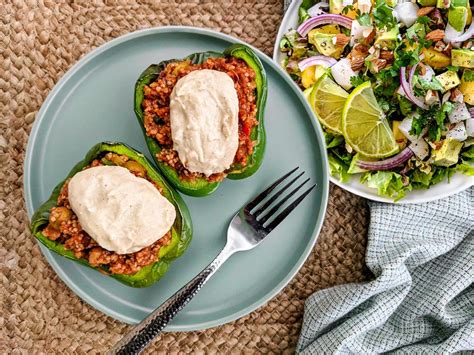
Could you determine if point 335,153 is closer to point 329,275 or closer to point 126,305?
point 329,275

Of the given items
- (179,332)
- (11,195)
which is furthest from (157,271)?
(11,195)

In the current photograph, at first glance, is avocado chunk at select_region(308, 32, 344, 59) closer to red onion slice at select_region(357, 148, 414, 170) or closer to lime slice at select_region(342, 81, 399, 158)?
lime slice at select_region(342, 81, 399, 158)

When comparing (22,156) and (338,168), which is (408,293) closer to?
(338,168)

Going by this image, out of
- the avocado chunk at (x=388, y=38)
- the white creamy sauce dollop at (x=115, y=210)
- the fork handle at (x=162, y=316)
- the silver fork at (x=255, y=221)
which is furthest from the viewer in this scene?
the avocado chunk at (x=388, y=38)

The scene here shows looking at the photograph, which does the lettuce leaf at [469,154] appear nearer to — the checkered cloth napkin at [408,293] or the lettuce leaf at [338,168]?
the checkered cloth napkin at [408,293]

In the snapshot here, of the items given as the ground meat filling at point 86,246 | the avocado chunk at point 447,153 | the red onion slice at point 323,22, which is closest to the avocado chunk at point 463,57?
the avocado chunk at point 447,153

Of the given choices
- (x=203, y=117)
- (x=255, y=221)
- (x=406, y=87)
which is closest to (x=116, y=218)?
(x=203, y=117)
